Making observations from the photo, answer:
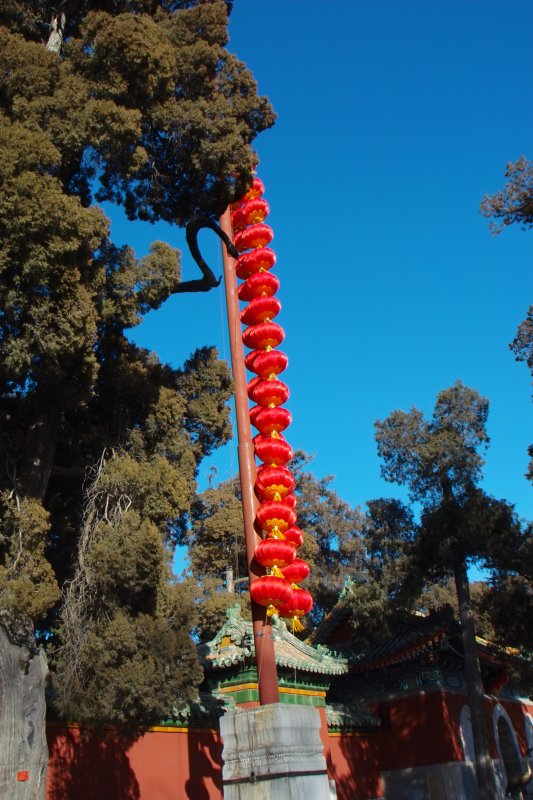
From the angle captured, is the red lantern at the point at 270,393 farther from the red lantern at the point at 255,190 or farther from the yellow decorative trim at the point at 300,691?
the yellow decorative trim at the point at 300,691

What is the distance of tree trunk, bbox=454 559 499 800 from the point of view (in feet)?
44.2

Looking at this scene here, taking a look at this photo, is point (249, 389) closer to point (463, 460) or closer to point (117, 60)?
point (117, 60)

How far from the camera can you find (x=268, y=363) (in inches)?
341

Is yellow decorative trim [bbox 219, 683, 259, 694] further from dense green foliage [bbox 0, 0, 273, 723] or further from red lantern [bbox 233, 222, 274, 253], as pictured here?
red lantern [bbox 233, 222, 274, 253]

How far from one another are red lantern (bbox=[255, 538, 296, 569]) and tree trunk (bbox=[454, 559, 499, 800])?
7.49m

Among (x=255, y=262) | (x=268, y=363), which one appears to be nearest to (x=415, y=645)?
(x=268, y=363)

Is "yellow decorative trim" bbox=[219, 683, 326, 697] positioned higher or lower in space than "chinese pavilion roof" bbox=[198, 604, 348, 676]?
lower

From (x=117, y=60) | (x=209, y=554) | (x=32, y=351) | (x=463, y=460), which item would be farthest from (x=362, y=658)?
(x=117, y=60)

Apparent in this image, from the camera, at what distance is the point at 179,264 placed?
930 cm

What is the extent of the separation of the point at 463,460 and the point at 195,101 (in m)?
8.83

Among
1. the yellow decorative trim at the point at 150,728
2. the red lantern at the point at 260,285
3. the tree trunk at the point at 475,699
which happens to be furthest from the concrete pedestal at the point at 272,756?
the tree trunk at the point at 475,699

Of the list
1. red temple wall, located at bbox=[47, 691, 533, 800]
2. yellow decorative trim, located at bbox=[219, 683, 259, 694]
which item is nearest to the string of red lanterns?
red temple wall, located at bbox=[47, 691, 533, 800]

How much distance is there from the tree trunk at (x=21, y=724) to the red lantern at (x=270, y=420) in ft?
11.4

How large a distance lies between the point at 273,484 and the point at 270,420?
84 cm
